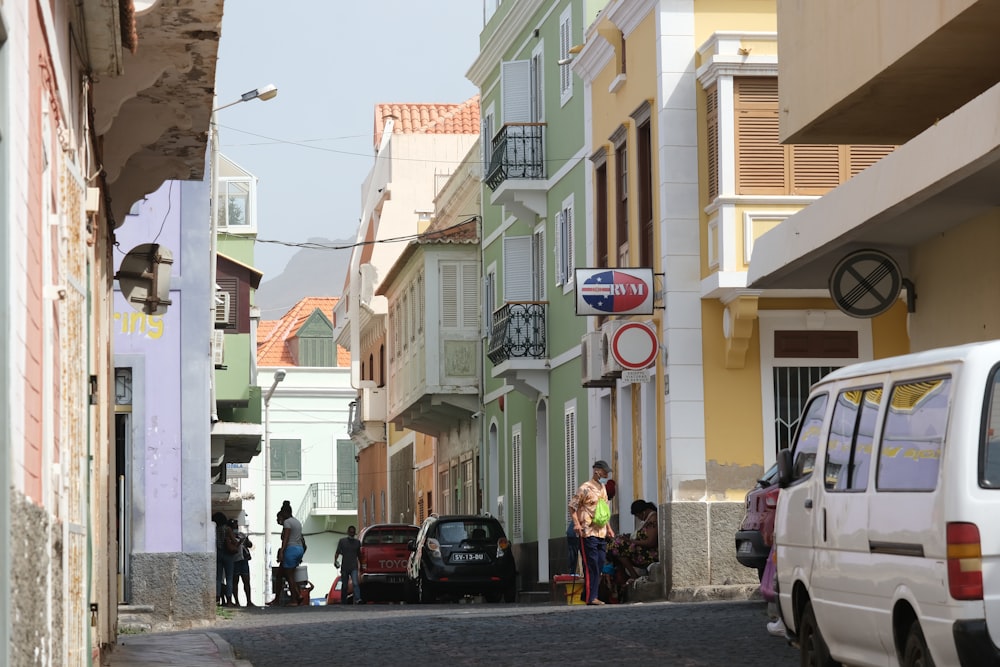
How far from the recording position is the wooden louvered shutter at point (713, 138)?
25.8 metres

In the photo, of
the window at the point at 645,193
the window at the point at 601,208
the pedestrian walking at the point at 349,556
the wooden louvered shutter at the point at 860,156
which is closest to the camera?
the wooden louvered shutter at the point at 860,156

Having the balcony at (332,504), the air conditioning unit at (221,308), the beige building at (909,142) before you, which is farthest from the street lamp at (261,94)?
the balcony at (332,504)

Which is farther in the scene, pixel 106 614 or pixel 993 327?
pixel 993 327

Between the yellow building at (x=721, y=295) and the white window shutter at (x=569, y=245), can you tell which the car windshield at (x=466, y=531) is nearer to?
the yellow building at (x=721, y=295)

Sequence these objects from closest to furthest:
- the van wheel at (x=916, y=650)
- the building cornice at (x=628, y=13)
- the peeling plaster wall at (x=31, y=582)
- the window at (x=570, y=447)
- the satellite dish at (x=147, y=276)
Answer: the peeling plaster wall at (x=31, y=582)
the van wheel at (x=916, y=650)
the satellite dish at (x=147, y=276)
the building cornice at (x=628, y=13)
the window at (x=570, y=447)

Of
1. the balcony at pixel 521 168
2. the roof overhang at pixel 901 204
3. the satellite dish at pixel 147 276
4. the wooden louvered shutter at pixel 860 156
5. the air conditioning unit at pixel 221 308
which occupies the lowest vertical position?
the satellite dish at pixel 147 276

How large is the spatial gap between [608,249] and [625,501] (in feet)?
13.7

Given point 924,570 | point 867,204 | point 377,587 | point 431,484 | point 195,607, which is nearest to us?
point 924,570

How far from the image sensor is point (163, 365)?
21.5 m

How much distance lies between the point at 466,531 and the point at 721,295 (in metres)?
7.45

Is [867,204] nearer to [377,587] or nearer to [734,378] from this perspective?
[734,378]

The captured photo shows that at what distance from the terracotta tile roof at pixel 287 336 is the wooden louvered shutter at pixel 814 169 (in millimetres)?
60661

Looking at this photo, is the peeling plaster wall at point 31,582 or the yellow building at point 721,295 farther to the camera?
the yellow building at point 721,295

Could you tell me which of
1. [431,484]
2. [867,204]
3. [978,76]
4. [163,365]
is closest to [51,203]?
[867,204]
